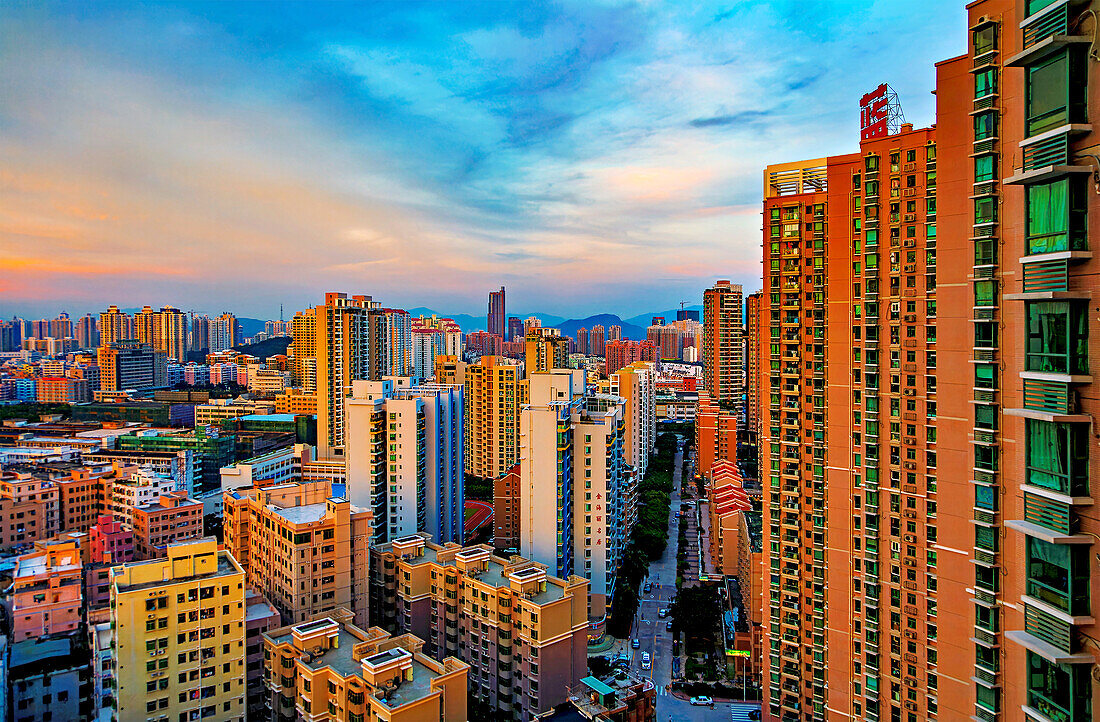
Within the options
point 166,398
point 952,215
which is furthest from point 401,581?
point 166,398

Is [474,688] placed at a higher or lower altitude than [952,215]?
lower

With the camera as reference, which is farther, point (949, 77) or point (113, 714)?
point (113, 714)

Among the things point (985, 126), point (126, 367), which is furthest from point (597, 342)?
point (985, 126)

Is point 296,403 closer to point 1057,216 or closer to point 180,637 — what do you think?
point 180,637

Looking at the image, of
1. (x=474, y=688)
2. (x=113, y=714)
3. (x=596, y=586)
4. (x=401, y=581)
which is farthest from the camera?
(x=596, y=586)

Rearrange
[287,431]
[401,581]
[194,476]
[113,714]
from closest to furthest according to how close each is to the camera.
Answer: [113,714] < [401,581] < [194,476] < [287,431]

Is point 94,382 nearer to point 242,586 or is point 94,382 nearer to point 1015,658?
point 242,586
